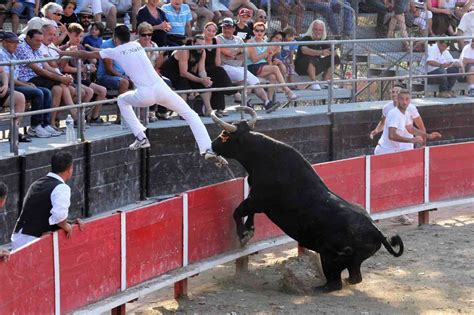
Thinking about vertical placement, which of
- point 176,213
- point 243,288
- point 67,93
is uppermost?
point 67,93

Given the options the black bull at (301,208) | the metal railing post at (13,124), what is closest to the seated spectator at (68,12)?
the metal railing post at (13,124)

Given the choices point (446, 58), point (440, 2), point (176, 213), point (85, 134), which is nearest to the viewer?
point (176, 213)

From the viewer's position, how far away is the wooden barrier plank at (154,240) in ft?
32.9

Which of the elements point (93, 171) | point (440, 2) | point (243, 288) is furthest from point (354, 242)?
point (440, 2)

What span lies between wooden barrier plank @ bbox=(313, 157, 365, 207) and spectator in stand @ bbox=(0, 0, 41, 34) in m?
4.18

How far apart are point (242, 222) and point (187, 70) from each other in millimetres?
2724

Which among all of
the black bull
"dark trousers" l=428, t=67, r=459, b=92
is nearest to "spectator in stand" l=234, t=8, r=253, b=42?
"dark trousers" l=428, t=67, r=459, b=92

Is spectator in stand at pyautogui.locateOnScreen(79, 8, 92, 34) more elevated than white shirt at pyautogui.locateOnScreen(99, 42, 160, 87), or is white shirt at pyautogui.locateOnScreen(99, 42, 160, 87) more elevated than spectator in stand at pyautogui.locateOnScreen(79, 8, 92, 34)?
spectator in stand at pyautogui.locateOnScreen(79, 8, 92, 34)

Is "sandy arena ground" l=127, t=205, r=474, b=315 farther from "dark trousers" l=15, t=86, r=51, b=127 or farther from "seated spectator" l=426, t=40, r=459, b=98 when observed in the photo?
"seated spectator" l=426, t=40, r=459, b=98

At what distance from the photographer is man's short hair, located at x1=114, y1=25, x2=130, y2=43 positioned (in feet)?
37.1

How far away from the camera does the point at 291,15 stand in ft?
57.4

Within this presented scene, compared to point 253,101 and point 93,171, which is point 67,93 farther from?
point 253,101

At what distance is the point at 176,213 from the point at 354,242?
176cm

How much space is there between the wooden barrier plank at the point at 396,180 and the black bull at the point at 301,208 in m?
2.52
